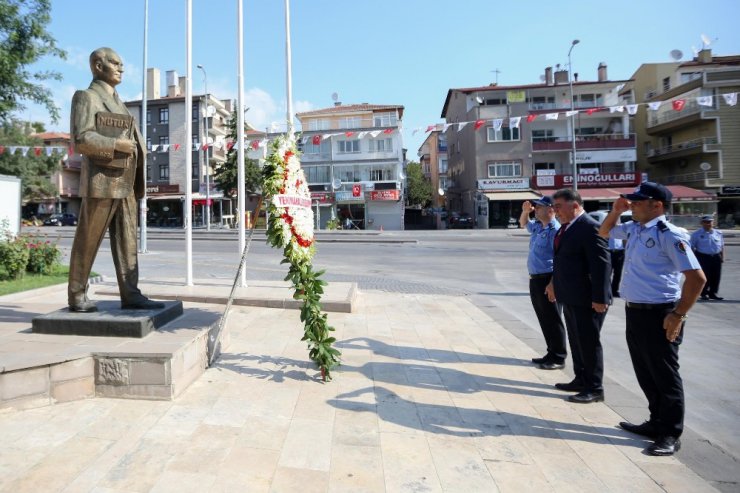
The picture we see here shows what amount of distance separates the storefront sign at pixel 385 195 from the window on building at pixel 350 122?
7964mm

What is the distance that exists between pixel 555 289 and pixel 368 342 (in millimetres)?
2642

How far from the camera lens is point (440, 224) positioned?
49281 mm

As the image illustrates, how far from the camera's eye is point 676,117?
135 feet

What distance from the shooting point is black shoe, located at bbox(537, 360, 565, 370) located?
5.45 metres

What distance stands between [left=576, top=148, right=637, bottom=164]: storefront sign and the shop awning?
5.59 meters

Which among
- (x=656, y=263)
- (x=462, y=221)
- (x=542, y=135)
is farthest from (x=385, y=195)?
(x=656, y=263)

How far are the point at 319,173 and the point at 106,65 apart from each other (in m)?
42.8

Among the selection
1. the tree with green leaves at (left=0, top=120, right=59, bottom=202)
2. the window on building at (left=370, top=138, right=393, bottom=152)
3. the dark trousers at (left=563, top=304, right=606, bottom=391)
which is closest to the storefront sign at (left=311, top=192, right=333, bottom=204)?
the window on building at (left=370, top=138, right=393, bottom=152)

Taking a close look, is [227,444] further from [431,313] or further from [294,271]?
[431,313]

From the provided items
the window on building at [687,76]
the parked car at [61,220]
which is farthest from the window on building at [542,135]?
the parked car at [61,220]

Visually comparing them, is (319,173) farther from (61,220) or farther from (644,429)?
(644,429)

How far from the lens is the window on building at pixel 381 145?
150ft

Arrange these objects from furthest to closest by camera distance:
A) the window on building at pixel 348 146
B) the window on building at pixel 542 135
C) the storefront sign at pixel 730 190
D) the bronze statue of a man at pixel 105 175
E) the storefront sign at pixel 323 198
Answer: the window on building at pixel 348 146 → the storefront sign at pixel 323 198 → the window on building at pixel 542 135 → the storefront sign at pixel 730 190 → the bronze statue of a man at pixel 105 175

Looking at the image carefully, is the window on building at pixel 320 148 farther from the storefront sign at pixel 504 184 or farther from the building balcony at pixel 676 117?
the building balcony at pixel 676 117
